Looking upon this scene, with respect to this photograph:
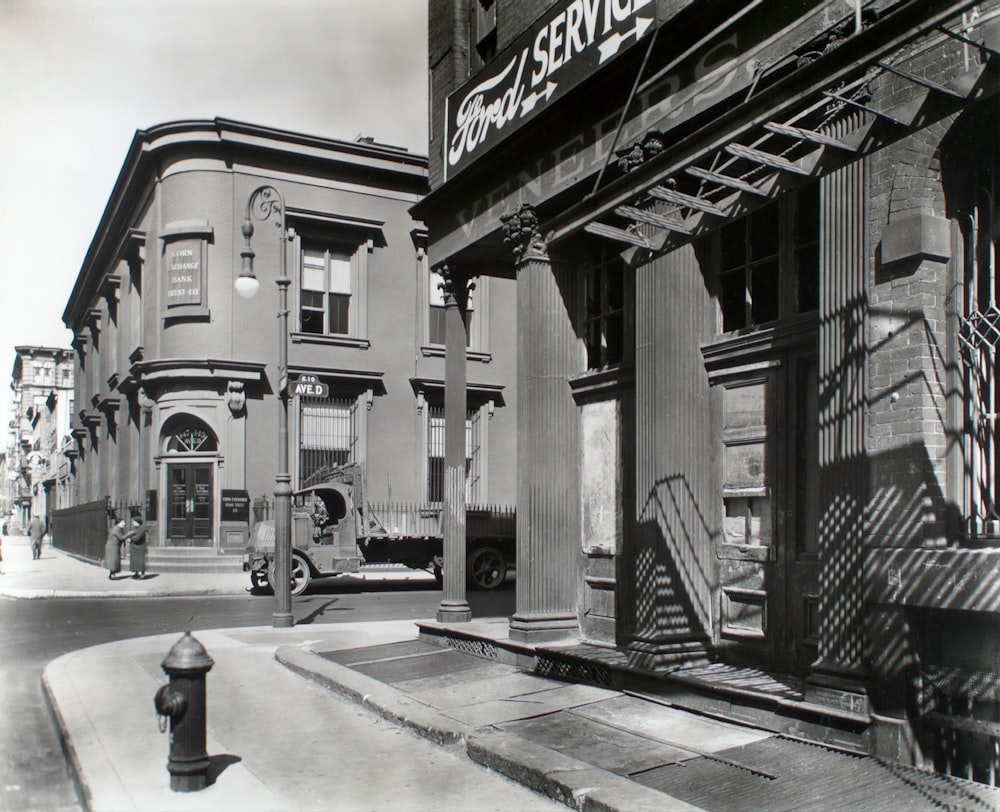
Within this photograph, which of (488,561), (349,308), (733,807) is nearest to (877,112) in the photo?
(733,807)

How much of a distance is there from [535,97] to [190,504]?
711 inches

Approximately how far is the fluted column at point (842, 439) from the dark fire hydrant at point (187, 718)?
13.3 feet

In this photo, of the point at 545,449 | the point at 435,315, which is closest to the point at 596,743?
the point at 545,449

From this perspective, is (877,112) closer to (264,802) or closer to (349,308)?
(264,802)

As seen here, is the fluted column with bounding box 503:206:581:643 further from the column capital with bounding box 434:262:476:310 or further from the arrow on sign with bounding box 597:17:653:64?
the column capital with bounding box 434:262:476:310

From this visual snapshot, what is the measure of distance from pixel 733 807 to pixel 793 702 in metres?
1.40

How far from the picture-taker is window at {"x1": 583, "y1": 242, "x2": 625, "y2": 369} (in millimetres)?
10719

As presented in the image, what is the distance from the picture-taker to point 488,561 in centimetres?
2095

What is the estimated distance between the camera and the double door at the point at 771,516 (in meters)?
7.70

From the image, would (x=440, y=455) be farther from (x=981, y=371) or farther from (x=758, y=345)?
(x=981, y=371)

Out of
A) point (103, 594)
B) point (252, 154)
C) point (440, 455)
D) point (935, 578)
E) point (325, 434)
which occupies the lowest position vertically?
point (103, 594)

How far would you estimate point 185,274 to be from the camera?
84.1ft

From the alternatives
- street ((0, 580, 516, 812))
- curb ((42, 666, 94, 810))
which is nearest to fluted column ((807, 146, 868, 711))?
street ((0, 580, 516, 812))

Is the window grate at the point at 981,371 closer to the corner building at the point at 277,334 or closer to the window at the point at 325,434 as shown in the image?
the corner building at the point at 277,334
